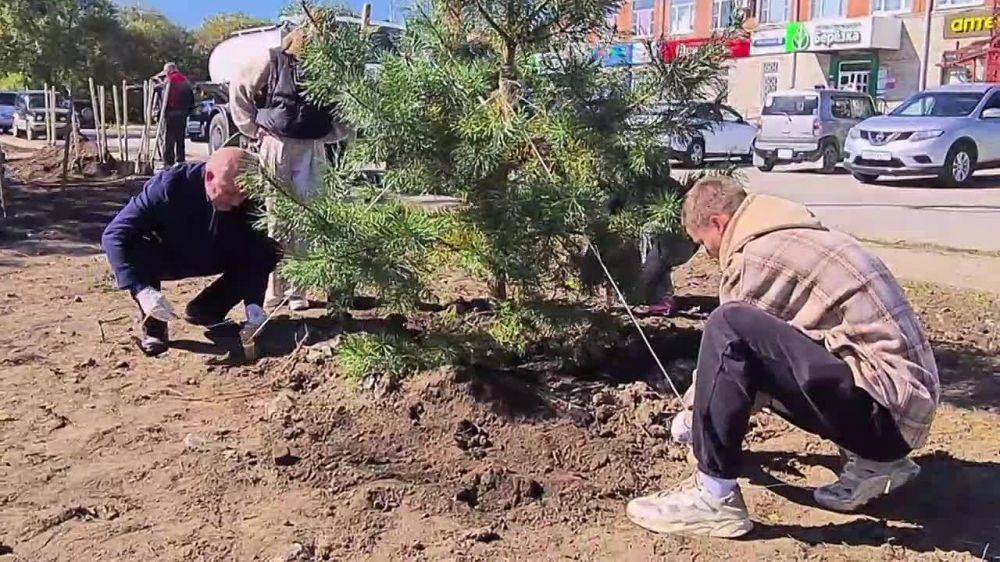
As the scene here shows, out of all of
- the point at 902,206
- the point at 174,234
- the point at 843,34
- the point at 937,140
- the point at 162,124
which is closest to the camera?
the point at 174,234

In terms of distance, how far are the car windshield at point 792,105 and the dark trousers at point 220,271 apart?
17462 millimetres

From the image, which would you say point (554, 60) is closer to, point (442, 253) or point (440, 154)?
point (440, 154)

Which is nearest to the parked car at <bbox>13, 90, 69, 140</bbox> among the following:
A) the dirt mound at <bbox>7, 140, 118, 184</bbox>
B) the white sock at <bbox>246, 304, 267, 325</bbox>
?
the dirt mound at <bbox>7, 140, 118, 184</bbox>

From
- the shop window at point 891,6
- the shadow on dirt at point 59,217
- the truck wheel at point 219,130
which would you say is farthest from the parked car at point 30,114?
the shop window at point 891,6

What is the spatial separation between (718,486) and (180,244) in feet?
10.1

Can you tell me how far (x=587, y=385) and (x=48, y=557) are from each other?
2.16 metres

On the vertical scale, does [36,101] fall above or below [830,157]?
above

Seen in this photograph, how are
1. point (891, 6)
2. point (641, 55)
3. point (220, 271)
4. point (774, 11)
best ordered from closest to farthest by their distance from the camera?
point (641, 55), point (220, 271), point (891, 6), point (774, 11)

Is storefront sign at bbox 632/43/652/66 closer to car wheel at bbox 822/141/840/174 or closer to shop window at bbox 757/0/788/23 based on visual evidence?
car wheel at bbox 822/141/840/174

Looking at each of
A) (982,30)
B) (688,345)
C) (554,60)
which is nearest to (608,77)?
(554,60)

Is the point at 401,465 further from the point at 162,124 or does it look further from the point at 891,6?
the point at 891,6

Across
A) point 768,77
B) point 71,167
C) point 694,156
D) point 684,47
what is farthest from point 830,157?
point 768,77

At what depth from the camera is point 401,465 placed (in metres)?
3.75

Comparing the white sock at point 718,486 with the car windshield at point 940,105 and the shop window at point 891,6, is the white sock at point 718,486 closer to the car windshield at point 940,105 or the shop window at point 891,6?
the car windshield at point 940,105
